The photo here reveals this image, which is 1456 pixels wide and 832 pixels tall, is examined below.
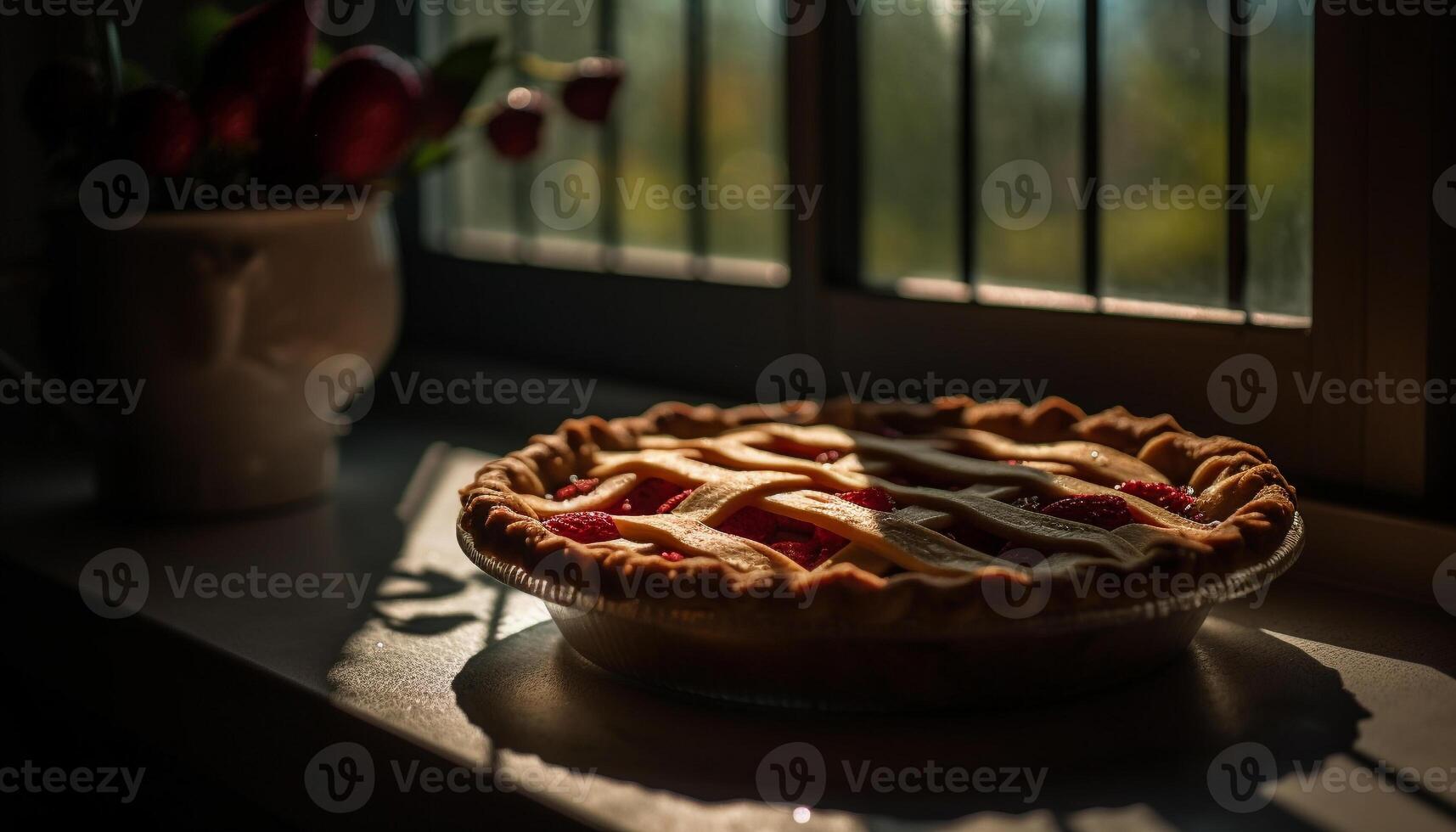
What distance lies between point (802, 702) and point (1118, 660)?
0.17 m

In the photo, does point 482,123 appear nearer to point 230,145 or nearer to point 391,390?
point 230,145

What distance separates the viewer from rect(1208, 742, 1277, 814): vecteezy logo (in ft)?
2.20

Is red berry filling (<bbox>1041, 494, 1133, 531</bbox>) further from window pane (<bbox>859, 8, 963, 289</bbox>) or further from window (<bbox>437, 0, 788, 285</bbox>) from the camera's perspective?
window (<bbox>437, 0, 788, 285</bbox>)

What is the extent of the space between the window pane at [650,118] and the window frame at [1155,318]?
78 mm

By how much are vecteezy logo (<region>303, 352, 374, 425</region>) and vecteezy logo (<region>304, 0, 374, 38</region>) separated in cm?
71

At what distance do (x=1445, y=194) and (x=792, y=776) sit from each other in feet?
1.98

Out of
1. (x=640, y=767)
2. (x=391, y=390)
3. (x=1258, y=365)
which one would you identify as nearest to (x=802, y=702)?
(x=640, y=767)

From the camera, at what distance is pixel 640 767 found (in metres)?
0.74

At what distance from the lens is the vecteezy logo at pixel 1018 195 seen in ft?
4.24

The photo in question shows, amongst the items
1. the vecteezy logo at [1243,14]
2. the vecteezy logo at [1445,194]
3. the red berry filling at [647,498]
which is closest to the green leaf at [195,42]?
the red berry filling at [647,498]
